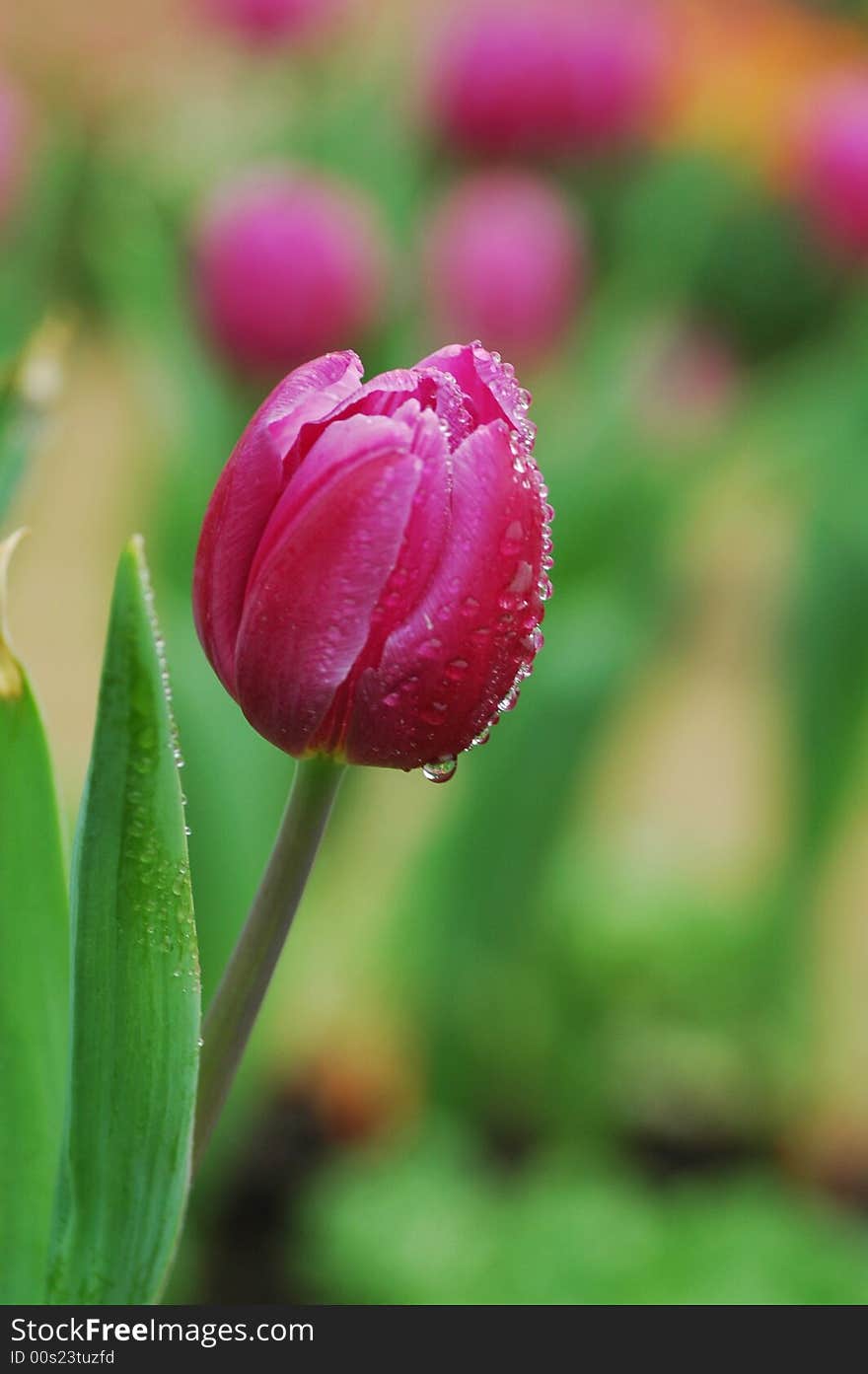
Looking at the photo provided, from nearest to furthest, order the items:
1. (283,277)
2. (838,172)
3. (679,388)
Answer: (283,277) → (838,172) → (679,388)

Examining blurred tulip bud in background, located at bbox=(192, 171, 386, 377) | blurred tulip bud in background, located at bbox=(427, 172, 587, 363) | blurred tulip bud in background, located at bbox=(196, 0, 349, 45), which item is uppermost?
blurred tulip bud in background, located at bbox=(196, 0, 349, 45)

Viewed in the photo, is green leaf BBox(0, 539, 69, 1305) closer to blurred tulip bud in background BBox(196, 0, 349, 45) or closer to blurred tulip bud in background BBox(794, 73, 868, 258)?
blurred tulip bud in background BBox(794, 73, 868, 258)

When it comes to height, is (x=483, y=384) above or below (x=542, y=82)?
below

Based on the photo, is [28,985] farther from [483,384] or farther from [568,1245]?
[568,1245]

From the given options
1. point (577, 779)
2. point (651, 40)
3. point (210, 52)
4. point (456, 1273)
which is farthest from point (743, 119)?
point (456, 1273)

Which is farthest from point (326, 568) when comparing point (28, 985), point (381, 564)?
point (28, 985)

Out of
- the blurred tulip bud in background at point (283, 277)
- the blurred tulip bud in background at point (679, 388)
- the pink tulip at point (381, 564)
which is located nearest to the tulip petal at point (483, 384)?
the pink tulip at point (381, 564)

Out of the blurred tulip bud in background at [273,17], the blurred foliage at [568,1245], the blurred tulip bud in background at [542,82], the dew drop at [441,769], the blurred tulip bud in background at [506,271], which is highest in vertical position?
the blurred tulip bud in background at [273,17]

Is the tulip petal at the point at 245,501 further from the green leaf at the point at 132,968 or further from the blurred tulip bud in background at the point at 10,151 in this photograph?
the blurred tulip bud in background at the point at 10,151

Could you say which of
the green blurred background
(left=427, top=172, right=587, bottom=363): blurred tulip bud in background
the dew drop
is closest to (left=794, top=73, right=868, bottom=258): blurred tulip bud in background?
the green blurred background
